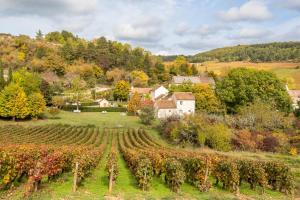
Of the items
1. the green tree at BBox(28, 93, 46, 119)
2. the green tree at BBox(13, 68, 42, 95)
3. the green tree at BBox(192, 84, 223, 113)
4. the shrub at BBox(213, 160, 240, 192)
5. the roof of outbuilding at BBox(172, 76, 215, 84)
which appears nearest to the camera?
the shrub at BBox(213, 160, 240, 192)

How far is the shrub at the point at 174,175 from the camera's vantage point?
20.6 meters

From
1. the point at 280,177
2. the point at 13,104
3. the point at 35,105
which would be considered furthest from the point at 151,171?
the point at 13,104

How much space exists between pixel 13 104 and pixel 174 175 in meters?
52.1

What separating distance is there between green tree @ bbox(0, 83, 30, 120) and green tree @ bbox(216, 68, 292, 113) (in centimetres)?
4119

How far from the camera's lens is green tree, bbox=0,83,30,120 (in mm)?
64188

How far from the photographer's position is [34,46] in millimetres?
138250

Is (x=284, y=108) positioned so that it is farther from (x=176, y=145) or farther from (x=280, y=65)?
(x=280, y=65)

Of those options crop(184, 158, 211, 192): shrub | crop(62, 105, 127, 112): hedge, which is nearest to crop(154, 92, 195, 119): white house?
crop(62, 105, 127, 112): hedge

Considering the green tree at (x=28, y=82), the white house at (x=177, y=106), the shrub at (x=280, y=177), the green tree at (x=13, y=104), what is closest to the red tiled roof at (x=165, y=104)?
the white house at (x=177, y=106)

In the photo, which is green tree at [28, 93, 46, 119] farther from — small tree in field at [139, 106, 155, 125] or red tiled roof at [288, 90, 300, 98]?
red tiled roof at [288, 90, 300, 98]

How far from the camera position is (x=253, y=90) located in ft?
222

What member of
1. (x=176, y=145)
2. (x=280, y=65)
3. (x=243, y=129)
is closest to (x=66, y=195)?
(x=176, y=145)

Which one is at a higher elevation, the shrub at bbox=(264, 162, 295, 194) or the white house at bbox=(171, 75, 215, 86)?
the white house at bbox=(171, 75, 215, 86)

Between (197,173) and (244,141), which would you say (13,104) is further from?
(197,173)
